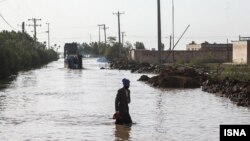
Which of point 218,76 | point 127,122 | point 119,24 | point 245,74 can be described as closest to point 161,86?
point 218,76

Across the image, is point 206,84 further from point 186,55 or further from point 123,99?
point 186,55

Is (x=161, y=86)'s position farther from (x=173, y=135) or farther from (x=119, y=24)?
(x=119, y=24)

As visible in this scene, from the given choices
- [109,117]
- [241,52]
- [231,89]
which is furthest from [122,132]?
[241,52]

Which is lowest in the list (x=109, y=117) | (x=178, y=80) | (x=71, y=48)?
(x=109, y=117)

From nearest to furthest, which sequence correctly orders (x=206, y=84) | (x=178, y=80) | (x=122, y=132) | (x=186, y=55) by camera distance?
(x=122, y=132), (x=206, y=84), (x=178, y=80), (x=186, y=55)

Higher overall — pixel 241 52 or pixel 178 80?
pixel 241 52

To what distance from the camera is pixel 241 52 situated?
70.3 m

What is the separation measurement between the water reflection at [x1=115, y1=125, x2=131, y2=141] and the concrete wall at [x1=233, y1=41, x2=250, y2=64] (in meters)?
49.2

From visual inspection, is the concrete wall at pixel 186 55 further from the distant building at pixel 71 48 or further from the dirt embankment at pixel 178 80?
the dirt embankment at pixel 178 80

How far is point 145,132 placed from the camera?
649 inches

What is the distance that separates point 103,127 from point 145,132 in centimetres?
165

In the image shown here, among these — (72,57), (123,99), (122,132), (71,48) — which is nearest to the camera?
(122,132)

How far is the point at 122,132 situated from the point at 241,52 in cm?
5588

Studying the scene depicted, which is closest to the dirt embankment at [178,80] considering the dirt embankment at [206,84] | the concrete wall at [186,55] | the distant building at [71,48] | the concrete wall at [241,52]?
the dirt embankment at [206,84]
